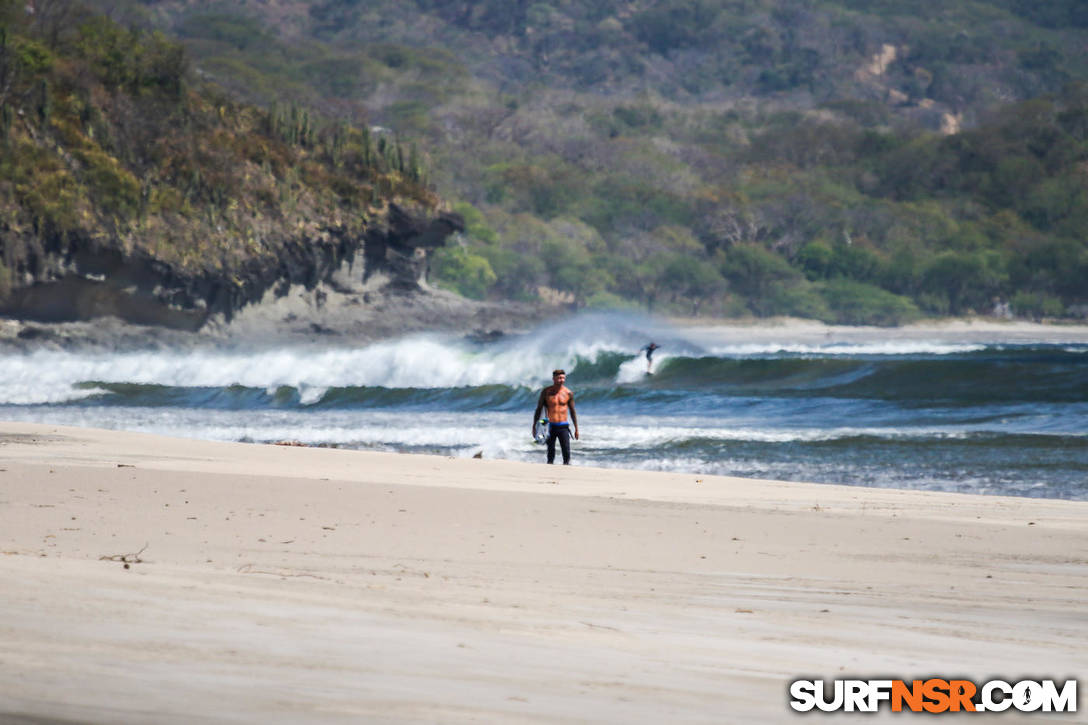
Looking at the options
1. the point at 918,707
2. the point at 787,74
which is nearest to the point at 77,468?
the point at 918,707

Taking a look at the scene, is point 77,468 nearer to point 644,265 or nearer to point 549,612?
point 549,612

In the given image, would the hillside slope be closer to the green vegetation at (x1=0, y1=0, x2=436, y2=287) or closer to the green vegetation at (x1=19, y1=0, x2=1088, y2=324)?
the green vegetation at (x1=0, y1=0, x2=436, y2=287)

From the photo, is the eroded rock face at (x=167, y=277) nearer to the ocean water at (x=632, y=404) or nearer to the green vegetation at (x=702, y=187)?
the ocean water at (x=632, y=404)

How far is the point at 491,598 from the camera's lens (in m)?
4.57

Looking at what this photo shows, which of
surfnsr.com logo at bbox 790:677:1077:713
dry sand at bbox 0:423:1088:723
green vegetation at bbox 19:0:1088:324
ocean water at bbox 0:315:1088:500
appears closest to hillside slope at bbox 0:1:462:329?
green vegetation at bbox 19:0:1088:324

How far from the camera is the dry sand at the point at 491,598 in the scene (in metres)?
3.13

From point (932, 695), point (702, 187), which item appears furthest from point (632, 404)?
point (702, 187)

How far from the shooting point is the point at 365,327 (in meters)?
44.6

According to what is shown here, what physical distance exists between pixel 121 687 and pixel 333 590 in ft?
4.62

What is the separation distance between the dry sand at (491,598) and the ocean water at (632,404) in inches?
189

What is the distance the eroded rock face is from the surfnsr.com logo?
122ft

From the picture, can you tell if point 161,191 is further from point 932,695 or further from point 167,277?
point 932,695

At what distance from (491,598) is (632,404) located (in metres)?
21.0

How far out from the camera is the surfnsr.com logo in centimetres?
323
